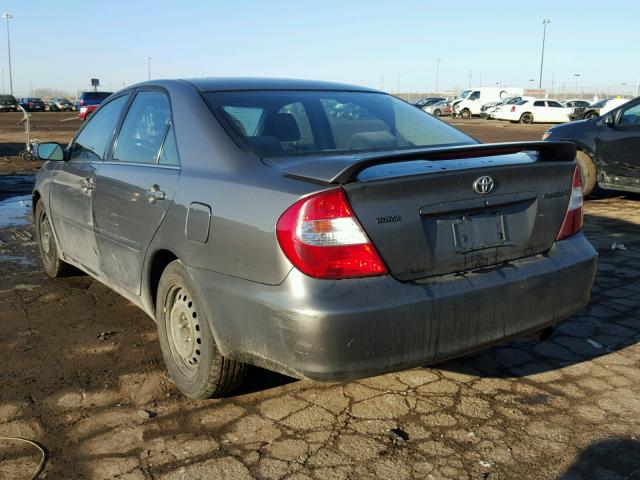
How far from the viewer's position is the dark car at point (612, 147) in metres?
8.20

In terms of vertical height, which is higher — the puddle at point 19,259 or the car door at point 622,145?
the car door at point 622,145

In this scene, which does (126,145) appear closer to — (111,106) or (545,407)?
(111,106)

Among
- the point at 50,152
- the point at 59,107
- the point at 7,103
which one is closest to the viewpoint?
the point at 50,152

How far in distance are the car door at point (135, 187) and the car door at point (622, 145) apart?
6.75m

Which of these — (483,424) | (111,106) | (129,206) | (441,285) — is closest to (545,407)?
(483,424)

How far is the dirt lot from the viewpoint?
2582mm

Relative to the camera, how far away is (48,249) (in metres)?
5.26

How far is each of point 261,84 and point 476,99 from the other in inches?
1945

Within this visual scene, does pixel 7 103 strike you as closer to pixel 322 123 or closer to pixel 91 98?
pixel 91 98

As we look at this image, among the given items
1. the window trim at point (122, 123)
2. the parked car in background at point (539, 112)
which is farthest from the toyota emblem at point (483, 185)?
the parked car in background at point (539, 112)

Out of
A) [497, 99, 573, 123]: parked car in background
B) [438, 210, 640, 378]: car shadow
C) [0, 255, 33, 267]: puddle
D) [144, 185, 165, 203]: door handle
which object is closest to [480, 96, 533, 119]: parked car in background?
[497, 99, 573, 123]: parked car in background

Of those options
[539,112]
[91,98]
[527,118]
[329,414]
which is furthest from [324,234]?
[527,118]

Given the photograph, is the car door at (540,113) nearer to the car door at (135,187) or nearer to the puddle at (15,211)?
the puddle at (15,211)

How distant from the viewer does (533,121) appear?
39.4 metres
